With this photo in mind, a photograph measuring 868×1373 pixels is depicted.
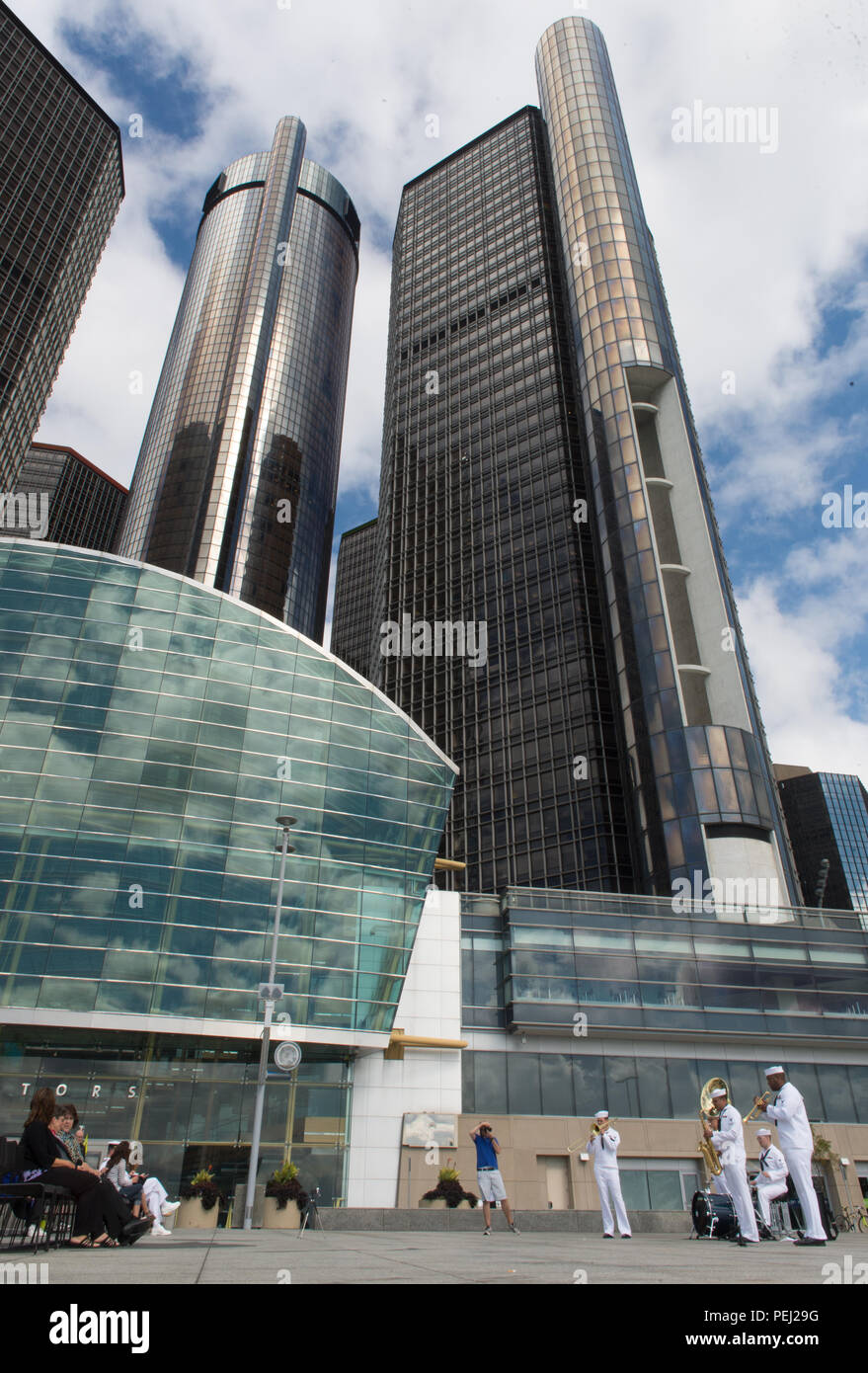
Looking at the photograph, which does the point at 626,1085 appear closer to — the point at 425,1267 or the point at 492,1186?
the point at 492,1186

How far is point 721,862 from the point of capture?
51.2 m

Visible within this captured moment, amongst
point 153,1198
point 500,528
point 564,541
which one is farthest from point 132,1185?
point 500,528

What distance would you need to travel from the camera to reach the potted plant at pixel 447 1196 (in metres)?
27.3

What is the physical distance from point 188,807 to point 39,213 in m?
120

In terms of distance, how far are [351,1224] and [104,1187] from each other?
14578 millimetres

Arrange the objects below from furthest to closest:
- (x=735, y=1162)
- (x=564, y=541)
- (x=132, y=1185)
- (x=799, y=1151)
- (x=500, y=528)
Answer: (x=500, y=528) < (x=564, y=541) < (x=132, y=1185) < (x=735, y=1162) < (x=799, y=1151)

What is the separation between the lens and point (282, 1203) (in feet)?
79.4

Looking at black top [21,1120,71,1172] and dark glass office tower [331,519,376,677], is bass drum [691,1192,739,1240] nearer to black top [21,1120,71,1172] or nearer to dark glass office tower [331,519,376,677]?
black top [21,1120,71,1172]

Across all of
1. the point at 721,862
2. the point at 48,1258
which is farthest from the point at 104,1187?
the point at 721,862

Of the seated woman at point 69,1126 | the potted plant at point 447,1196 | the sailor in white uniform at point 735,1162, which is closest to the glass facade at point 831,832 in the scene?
the potted plant at point 447,1196

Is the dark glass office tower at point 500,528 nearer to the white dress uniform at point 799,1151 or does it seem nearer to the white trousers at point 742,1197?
the white trousers at point 742,1197

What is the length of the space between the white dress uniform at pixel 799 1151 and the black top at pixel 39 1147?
9.20 m
